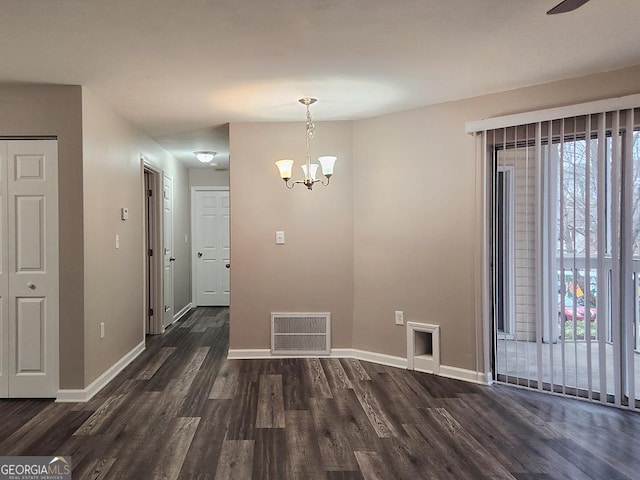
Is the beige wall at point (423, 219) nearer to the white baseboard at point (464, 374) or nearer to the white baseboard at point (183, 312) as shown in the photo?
the white baseboard at point (464, 374)

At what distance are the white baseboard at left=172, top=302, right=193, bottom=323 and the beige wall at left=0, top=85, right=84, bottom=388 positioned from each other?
3216mm

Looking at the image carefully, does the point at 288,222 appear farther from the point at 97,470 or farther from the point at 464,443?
the point at 97,470

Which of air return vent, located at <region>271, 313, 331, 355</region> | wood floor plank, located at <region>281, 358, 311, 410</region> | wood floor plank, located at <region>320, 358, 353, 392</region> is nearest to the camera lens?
wood floor plank, located at <region>281, 358, 311, 410</region>

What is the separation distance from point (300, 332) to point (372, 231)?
1.20 m

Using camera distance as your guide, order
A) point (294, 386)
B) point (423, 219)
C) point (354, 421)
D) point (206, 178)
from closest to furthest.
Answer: point (354, 421)
point (294, 386)
point (423, 219)
point (206, 178)

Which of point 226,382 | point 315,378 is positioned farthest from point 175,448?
point 315,378

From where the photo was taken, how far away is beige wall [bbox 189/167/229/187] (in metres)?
7.89

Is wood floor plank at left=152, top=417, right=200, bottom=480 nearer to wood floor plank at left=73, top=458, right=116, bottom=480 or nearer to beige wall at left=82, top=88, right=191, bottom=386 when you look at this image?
wood floor plank at left=73, top=458, right=116, bottom=480

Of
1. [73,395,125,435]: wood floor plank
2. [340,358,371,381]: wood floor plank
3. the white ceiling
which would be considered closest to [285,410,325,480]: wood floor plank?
[340,358,371,381]: wood floor plank

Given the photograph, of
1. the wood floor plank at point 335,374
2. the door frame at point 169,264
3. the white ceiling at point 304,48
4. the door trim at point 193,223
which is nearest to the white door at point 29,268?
the white ceiling at point 304,48

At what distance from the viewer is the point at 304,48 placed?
2789 millimetres

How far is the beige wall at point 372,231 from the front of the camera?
3926 millimetres

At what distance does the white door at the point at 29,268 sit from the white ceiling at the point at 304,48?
596 mm

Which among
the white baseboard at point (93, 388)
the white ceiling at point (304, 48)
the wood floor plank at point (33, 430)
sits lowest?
the wood floor plank at point (33, 430)
